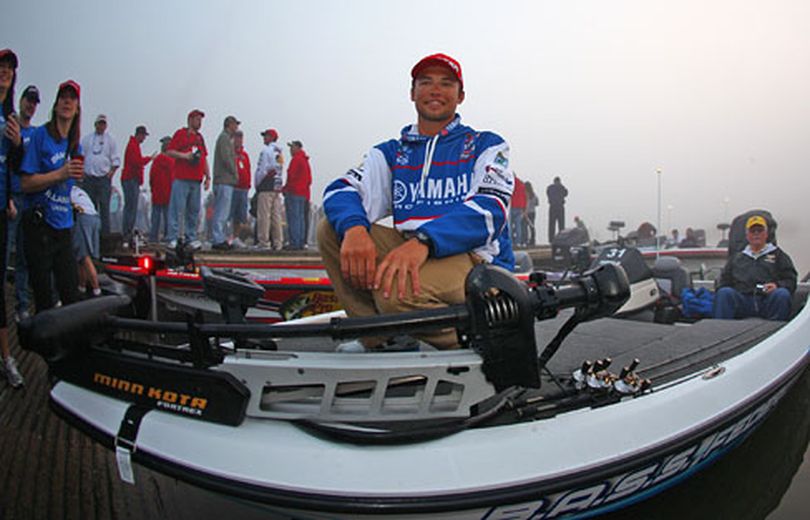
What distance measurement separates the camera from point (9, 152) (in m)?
3.08

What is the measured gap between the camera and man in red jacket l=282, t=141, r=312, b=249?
8.41m

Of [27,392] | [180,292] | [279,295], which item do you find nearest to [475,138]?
[27,392]

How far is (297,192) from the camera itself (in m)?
8.45

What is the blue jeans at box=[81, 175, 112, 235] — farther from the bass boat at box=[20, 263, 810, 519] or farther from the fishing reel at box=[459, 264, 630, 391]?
the fishing reel at box=[459, 264, 630, 391]

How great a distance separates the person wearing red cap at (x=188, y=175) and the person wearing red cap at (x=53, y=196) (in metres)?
3.65

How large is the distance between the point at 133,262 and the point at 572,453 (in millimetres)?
5600

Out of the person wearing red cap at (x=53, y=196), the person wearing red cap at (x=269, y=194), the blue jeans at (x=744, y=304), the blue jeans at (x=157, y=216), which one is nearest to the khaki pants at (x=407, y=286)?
the person wearing red cap at (x=53, y=196)

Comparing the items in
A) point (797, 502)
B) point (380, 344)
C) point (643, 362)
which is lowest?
point (797, 502)

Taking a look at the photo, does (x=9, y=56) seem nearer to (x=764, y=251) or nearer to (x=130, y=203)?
(x=130, y=203)

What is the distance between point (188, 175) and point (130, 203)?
4.50 feet

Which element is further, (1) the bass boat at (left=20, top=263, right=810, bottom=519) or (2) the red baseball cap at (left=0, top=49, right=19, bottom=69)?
(2) the red baseball cap at (left=0, top=49, right=19, bottom=69)

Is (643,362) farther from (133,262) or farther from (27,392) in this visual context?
(133,262)

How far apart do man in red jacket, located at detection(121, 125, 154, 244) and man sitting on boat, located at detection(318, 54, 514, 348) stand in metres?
6.56

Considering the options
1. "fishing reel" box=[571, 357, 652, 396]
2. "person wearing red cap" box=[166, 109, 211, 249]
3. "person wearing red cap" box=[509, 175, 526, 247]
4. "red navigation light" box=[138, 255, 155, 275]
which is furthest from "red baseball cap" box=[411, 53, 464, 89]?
"person wearing red cap" box=[509, 175, 526, 247]
